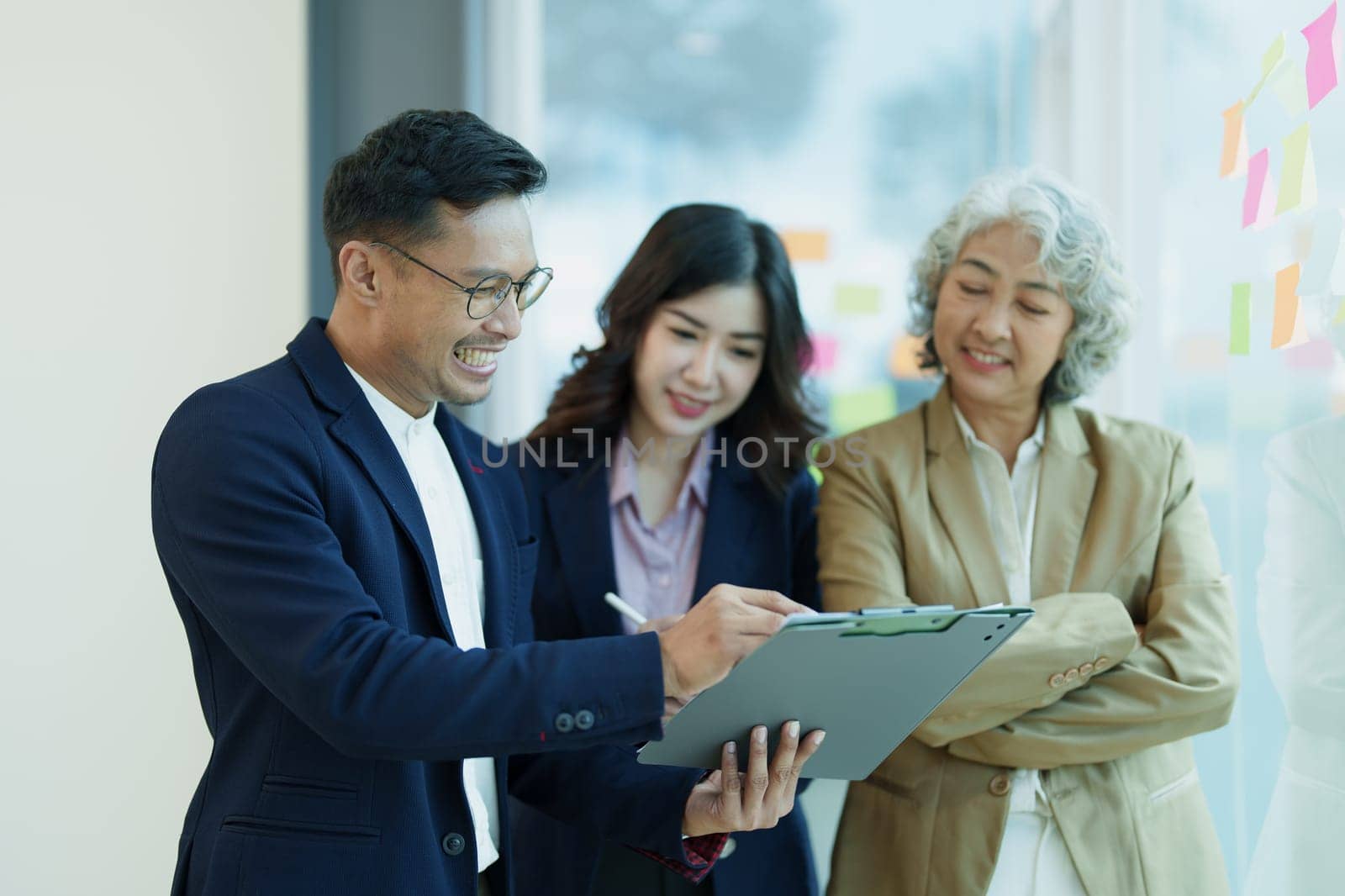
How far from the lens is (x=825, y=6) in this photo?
2832mm

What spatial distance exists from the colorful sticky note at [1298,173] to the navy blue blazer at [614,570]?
2.97 feet

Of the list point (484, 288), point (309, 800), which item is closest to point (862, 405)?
point (484, 288)

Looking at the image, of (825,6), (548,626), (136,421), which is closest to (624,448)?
(548,626)

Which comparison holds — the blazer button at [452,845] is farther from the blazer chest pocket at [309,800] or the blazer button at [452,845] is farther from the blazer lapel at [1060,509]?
the blazer lapel at [1060,509]

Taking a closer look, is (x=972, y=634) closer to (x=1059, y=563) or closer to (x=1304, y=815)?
(x=1059, y=563)

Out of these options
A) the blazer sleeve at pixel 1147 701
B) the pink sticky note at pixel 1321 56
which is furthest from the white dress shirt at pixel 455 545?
the pink sticky note at pixel 1321 56

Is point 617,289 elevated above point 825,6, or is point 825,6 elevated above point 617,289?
point 825,6

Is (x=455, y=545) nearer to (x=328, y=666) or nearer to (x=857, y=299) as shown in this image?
(x=328, y=666)

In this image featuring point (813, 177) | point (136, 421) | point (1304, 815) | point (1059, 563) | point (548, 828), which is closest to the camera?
point (1304, 815)

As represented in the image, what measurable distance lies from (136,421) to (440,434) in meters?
1.31

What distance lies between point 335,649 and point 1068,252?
1.31m

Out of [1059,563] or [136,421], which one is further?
[136,421]

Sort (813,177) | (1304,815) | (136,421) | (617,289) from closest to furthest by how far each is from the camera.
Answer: (1304,815)
(617,289)
(136,421)
(813,177)

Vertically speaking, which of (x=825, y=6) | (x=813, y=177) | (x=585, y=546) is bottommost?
(x=585, y=546)
